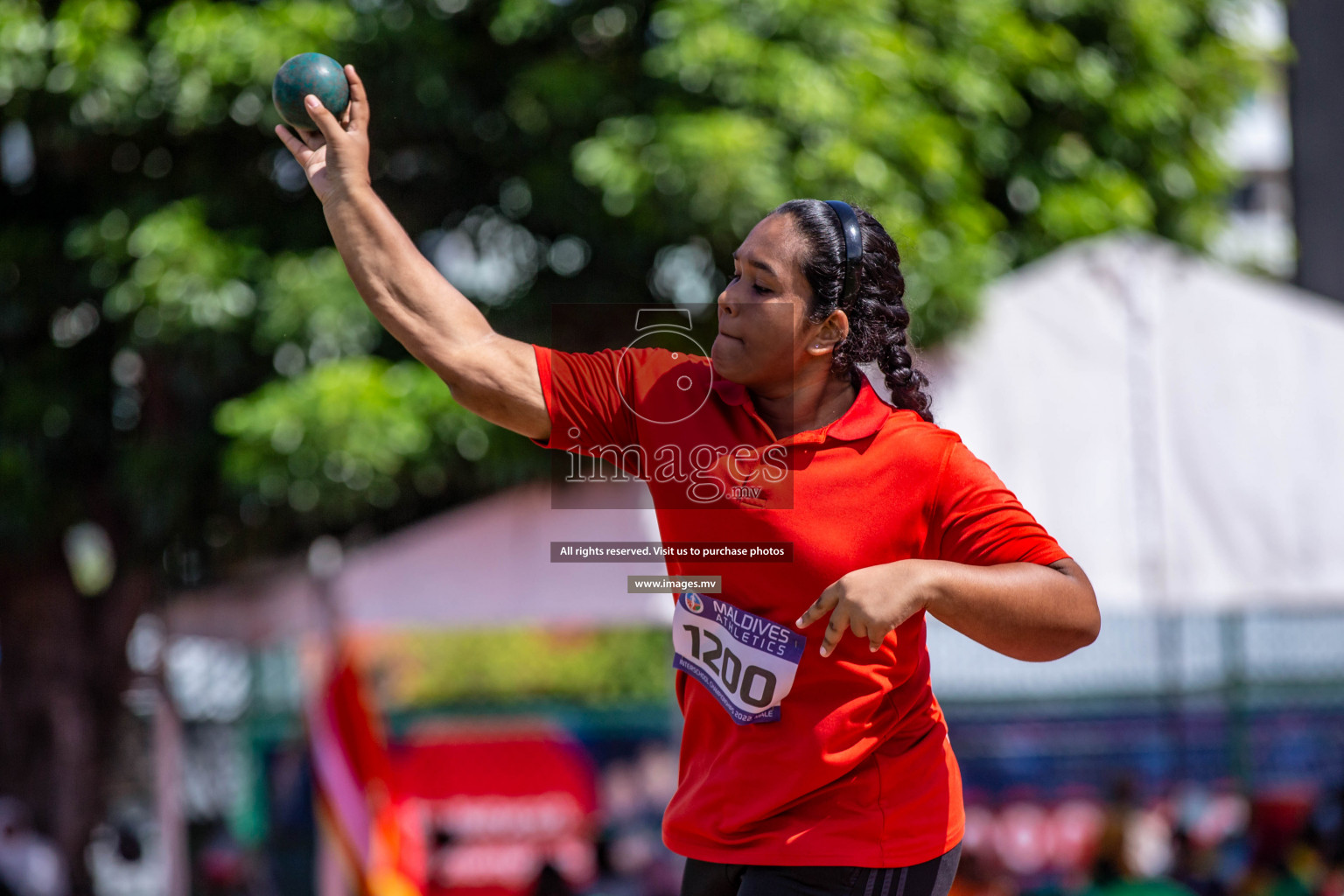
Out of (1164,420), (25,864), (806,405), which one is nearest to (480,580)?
(1164,420)

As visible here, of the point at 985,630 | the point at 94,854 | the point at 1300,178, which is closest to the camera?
the point at 985,630

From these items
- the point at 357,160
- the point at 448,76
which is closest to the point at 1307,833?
the point at 448,76

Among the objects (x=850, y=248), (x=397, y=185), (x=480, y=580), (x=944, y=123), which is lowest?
(x=480, y=580)

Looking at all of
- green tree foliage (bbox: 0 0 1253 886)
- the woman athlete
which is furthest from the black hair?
green tree foliage (bbox: 0 0 1253 886)

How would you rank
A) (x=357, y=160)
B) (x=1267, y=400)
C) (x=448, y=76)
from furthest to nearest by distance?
(x=448, y=76) < (x=1267, y=400) < (x=357, y=160)

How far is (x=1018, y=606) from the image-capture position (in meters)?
1.52

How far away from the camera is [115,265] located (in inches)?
205

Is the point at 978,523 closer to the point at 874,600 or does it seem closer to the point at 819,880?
the point at 874,600

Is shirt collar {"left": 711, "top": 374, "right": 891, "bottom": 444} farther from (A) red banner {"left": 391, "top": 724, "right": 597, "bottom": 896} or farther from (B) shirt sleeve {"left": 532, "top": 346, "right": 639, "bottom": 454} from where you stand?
(A) red banner {"left": 391, "top": 724, "right": 597, "bottom": 896}

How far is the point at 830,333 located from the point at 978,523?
0.32 m

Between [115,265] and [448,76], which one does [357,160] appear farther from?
[115,265]

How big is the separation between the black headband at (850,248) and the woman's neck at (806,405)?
13 centimetres

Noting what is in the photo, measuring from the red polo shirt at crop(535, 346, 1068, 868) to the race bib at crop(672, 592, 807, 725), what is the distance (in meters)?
0.02

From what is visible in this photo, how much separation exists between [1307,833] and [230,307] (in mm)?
5128
